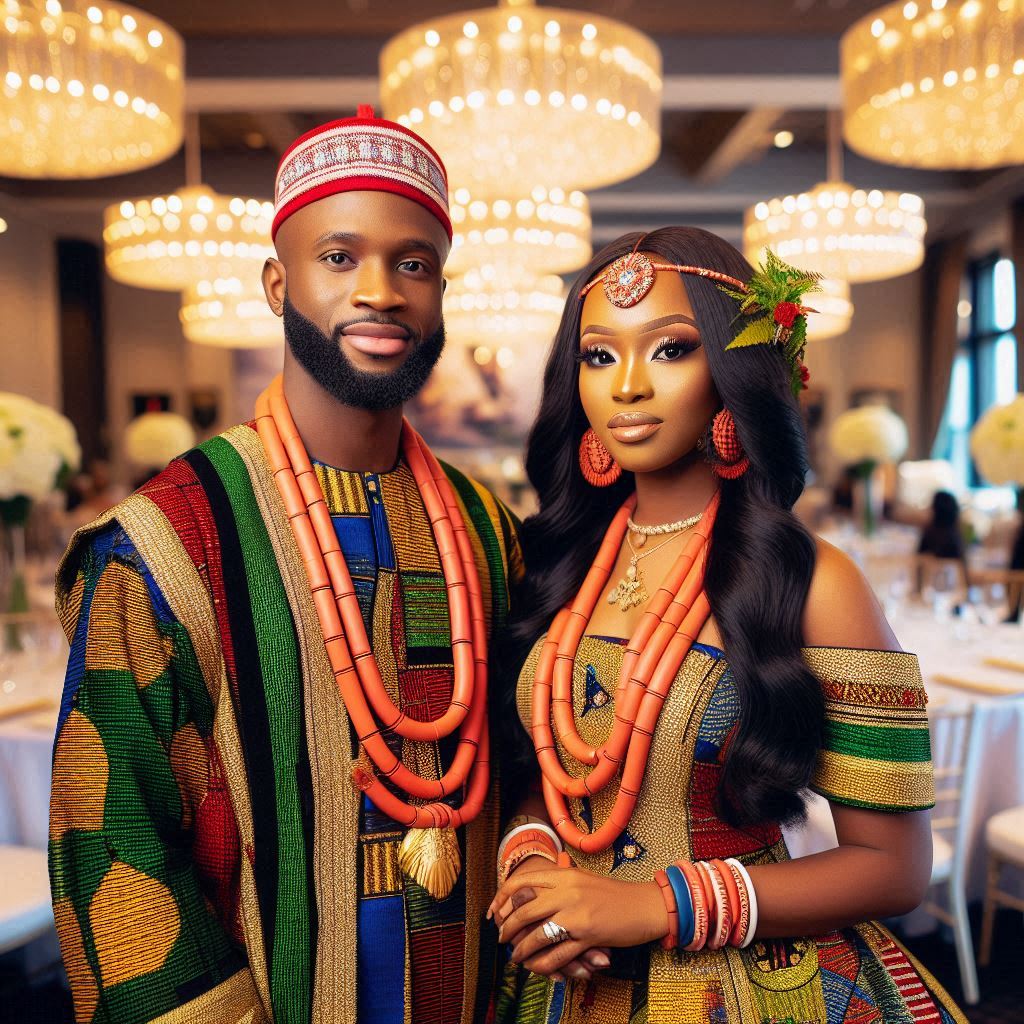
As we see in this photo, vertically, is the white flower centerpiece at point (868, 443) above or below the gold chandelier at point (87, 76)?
below

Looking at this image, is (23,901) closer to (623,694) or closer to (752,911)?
(623,694)

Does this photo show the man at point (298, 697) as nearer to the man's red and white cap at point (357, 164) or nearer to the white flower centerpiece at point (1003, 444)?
the man's red and white cap at point (357, 164)

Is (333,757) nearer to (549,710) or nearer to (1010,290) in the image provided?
(549,710)

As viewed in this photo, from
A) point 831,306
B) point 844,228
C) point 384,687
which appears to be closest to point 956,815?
point 384,687

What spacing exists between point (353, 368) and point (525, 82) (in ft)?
8.50

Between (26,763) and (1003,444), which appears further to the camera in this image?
(1003,444)

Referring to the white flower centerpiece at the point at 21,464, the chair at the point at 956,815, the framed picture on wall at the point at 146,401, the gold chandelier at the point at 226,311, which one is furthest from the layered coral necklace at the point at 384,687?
the framed picture on wall at the point at 146,401

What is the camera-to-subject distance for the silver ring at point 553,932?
1228 mm

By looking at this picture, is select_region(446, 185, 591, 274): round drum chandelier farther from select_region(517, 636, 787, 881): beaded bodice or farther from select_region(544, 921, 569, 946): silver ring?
select_region(544, 921, 569, 946): silver ring

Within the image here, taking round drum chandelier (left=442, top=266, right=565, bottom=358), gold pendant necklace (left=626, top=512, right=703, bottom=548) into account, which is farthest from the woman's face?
round drum chandelier (left=442, top=266, right=565, bottom=358)

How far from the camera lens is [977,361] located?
12469 mm

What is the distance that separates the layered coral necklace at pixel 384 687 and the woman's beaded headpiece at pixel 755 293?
49 cm

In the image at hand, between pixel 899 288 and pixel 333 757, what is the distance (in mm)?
13646

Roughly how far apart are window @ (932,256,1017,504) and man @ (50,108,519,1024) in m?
11.4
